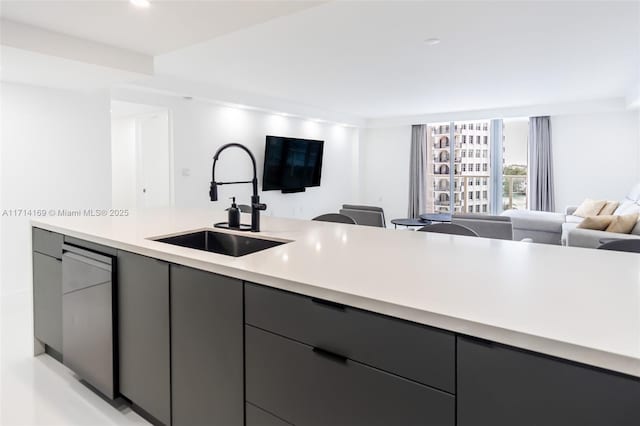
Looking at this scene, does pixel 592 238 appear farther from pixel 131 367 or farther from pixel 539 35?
pixel 131 367

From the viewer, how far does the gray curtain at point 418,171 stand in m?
8.46

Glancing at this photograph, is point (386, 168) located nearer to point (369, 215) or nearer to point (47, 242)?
point (369, 215)

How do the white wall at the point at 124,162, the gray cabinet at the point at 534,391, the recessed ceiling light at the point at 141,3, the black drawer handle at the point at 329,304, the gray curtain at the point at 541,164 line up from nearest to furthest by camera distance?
the gray cabinet at the point at 534,391
the black drawer handle at the point at 329,304
the recessed ceiling light at the point at 141,3
the white wall at the point at 124,162
the gray curtain at the point at 541,164

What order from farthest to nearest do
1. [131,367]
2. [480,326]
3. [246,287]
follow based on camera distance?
[131,367] < [246,287] < [480,326]

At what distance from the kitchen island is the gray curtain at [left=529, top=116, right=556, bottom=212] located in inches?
250

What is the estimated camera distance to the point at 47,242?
Result: 2.31m

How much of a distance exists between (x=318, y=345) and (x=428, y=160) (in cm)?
803

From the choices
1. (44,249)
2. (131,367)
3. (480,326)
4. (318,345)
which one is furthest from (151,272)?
(480,326)

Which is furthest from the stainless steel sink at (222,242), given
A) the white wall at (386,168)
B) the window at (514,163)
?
the window at (514,163)

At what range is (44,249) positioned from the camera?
7.68ft

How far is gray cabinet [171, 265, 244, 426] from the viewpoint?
1361 millimetres

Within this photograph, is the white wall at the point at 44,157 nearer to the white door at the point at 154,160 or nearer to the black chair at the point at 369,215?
the white door at the point at 154,160

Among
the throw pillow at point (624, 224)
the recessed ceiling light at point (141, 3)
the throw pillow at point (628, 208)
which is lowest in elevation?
the throw pillow at point (624, 224)

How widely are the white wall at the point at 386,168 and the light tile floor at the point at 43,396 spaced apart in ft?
24.1
